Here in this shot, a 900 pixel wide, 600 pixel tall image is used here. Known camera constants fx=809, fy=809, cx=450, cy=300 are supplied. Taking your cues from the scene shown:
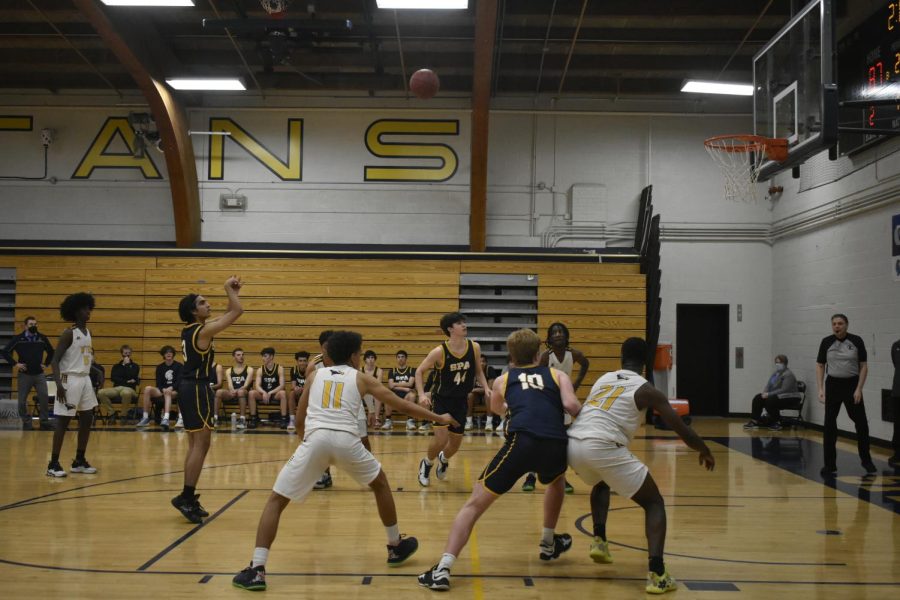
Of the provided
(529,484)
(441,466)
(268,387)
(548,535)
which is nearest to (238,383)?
(268,387)

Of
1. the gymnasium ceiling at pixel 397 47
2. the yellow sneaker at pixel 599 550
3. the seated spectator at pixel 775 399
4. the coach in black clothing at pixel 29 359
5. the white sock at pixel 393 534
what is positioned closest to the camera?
the white sock at pixel 393 534

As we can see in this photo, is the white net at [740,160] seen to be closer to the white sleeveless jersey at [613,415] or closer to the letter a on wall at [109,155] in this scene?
the white sleeveless jersey at [613,415]

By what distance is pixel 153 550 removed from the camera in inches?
215

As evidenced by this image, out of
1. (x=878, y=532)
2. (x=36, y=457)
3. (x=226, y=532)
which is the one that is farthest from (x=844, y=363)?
(x=36, y=457)

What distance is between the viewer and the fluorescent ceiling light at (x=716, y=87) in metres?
14.2

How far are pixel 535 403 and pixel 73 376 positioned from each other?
5745mm

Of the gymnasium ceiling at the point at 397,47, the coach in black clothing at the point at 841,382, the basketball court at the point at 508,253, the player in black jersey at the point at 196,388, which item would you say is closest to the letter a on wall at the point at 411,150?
the basketball court at the point at 508,253

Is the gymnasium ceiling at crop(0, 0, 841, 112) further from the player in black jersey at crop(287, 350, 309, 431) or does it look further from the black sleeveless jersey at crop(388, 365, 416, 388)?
the black sleeveless jersey at crop(388, 365, 416, 388)

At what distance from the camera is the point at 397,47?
14.9 m

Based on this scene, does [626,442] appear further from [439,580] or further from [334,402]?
[334,402]

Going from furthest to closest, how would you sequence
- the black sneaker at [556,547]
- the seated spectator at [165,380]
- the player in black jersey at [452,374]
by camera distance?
1. the seated spectator at [165,380]
2. the player in black jersey at [452,374]
3. the black sneaker at [556,547]

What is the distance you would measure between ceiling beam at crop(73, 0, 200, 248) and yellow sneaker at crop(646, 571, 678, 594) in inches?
488

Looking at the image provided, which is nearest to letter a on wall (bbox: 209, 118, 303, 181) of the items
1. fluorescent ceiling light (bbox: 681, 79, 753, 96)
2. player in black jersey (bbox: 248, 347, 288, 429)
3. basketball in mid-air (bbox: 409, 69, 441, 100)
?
player in black jersey (bbox: 248, 347, 288, 429)

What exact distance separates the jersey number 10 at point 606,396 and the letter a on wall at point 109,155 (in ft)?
46.0
